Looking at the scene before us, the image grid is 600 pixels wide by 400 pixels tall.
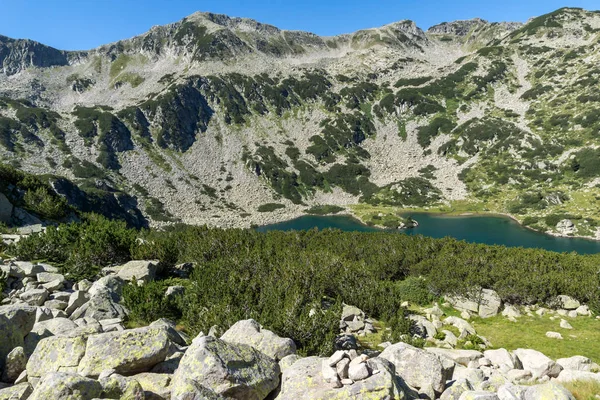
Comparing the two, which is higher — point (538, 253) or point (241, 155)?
point (241, 155)

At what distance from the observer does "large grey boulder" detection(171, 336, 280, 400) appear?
21.4ft

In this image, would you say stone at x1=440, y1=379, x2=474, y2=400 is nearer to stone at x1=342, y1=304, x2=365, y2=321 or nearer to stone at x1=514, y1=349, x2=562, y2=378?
stone at x1=514, y1=349, x2=562, y2=378

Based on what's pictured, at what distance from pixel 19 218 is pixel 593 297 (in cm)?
4679

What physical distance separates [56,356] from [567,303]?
1236 inches

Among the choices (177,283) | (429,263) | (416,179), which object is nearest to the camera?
(177,283)

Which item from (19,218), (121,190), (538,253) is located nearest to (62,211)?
(19,218)

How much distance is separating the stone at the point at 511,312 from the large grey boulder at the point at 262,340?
20.6 metres

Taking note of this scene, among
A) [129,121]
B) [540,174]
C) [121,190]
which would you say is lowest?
[121,190]

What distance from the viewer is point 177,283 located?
1970cm

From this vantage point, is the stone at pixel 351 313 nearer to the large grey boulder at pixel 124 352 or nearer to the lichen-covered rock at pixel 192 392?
the large grey boulder at pixel 124 352

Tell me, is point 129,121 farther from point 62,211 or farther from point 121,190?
point 62,211

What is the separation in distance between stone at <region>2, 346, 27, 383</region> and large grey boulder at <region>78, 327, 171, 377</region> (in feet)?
4.79

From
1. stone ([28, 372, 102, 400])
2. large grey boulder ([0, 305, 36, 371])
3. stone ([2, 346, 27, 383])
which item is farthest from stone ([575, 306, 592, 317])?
large grey boulder ([0, 305, 36, 371])

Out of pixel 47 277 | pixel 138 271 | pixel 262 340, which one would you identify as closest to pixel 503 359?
pixel 262 340
